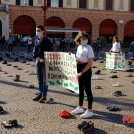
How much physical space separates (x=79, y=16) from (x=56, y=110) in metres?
44.4

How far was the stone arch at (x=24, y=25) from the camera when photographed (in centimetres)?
5062

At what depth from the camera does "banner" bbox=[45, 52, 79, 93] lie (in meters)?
9.52

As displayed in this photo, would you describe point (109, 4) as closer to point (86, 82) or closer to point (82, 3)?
point (82, 3)

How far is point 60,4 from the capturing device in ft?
171

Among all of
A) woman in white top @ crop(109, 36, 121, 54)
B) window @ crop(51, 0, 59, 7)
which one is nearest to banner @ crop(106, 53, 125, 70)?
woman in white top @ crop(109, 36, 121, 54)

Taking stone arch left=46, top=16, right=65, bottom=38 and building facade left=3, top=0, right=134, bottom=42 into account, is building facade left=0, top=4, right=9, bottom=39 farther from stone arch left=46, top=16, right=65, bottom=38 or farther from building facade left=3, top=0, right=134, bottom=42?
stone arch left=46, top=16, right=65, bottom=38

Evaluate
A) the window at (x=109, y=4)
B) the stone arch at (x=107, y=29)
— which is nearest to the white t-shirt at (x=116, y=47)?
the stone arch at (x=107, y=29)

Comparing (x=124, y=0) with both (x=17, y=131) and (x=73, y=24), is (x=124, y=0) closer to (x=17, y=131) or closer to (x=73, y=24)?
(x=73, y=24)

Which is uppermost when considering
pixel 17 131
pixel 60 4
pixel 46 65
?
pixel 60 4

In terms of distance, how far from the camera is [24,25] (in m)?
50.8

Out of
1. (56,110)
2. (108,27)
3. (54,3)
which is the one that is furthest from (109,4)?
(56,110)

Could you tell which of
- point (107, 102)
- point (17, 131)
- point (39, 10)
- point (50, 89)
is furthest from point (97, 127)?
point (39, 10)

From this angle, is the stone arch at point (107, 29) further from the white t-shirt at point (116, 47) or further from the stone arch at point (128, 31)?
the white t-shirt at point (116, 47)

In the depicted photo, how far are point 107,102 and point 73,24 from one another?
142 feet
